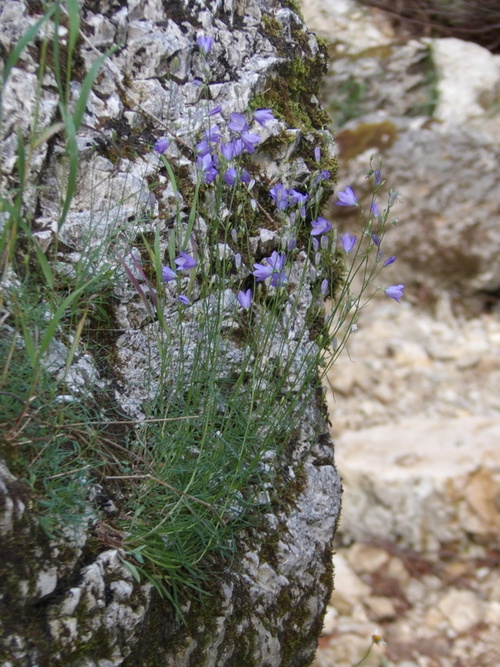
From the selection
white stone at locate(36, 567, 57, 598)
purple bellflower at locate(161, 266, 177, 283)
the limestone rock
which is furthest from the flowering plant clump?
the limestone rock

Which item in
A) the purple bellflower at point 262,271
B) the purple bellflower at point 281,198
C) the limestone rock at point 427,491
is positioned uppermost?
the purple bellflower at point 281,198

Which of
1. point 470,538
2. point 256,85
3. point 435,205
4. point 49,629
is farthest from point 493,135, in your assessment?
point 49,629

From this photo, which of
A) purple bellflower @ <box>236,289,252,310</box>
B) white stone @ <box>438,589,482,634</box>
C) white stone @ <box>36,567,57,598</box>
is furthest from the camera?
white stone @ <box>438,589,482,634</box>

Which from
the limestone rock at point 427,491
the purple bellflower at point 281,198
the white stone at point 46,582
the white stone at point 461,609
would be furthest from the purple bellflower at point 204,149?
the white stone at point 461,609

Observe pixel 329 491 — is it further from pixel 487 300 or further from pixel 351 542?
pixel 487 300

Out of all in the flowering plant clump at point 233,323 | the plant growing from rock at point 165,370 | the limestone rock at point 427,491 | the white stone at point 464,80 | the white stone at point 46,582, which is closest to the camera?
the white stone at point 46,582

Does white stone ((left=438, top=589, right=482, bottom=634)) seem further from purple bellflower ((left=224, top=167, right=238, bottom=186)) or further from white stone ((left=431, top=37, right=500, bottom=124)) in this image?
white stone ((left=431, top=37, right=500, bottom=124))

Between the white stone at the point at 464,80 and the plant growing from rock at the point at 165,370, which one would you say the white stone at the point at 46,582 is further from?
Answer: the white stone at the point at 464,80

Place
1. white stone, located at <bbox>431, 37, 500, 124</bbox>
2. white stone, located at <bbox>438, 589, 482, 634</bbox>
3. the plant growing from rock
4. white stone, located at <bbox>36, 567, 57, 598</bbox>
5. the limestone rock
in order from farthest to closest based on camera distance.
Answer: white stone, located at <bbox>431, 37, 500, 124</bbox>
the limestone rock
white stone, located at <bbox>438, 589, 482, 634</bbox>
the plant growing from rock
white stone, located at <bbox>36, 567, 57, 598</bbox>

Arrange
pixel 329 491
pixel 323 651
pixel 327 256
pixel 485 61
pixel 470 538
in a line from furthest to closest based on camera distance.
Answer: pixel 485 61 → pixel 470 538 → pixel 323 651 → pixel 329 491 → pixel 327 256
